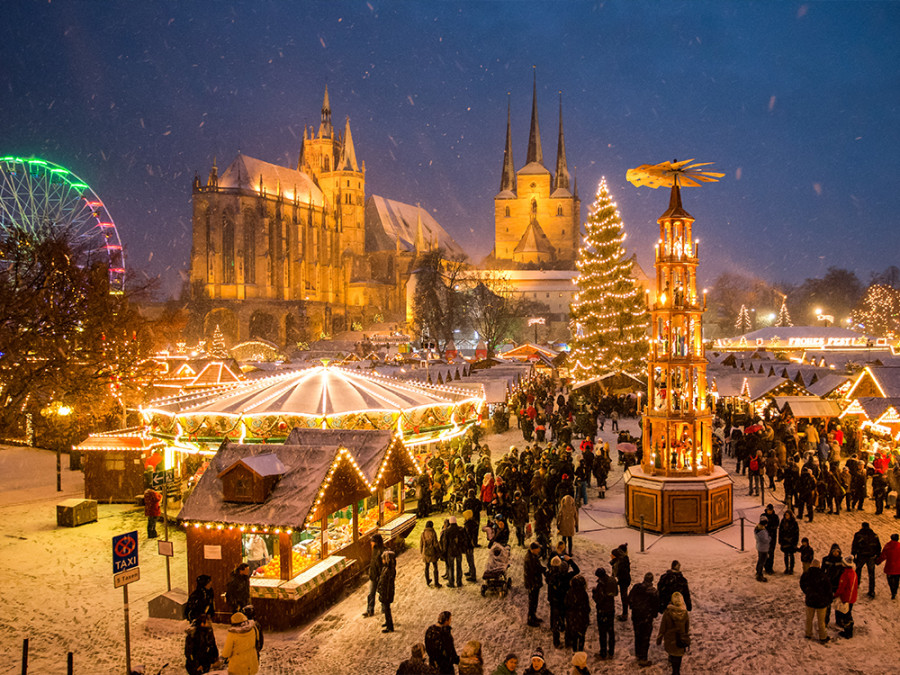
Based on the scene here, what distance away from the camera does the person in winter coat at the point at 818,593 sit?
766 cm

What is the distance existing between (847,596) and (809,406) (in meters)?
14.3

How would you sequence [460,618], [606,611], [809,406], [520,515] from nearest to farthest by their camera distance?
[606,611], [460,618], [520,515], [809,406]

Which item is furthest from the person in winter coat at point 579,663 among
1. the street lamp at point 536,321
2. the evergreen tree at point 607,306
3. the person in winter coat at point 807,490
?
the street lamp at point 536,321

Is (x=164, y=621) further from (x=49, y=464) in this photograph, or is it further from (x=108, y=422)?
(x=108, y=422)

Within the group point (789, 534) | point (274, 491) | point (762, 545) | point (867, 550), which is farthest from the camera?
point (789, 534)

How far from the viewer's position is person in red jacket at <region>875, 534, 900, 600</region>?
355 inches

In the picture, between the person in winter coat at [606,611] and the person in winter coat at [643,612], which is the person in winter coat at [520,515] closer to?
the person in winter coat at [606,611]

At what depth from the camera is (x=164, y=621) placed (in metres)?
8.83

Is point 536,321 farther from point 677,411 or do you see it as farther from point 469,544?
point 469,544

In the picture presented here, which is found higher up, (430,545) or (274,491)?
(274,491)

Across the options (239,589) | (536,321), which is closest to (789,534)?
(239,589)

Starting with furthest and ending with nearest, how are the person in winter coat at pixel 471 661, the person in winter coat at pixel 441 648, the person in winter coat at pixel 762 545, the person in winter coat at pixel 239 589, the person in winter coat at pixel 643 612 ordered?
the person in winter coat at pixel 762 545 → the person in winter coat at pixel 239 589 → the person in winter coat at pixel 643 612 → the person in winter coat at pixel 441 648 → the person in winter coat at pixel 471 661

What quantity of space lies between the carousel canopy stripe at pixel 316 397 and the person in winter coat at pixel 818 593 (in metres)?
8.32

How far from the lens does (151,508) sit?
42.5 ft
